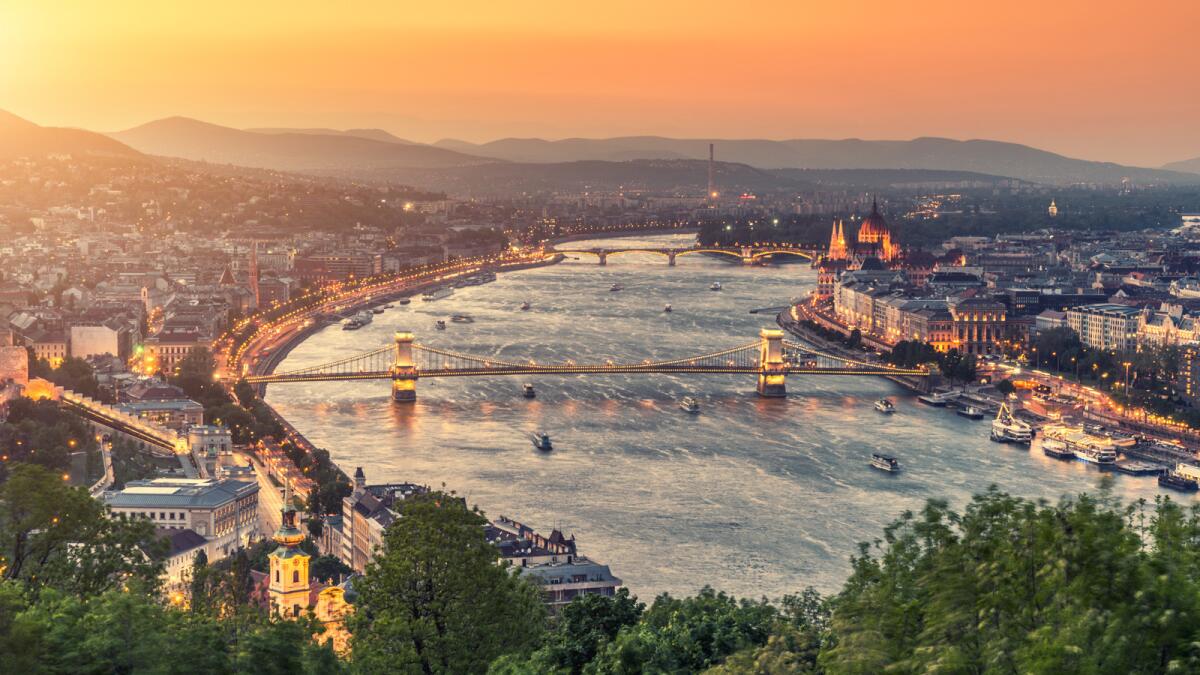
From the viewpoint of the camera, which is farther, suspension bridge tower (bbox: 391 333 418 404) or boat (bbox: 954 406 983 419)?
suspension bridge tower (bbox: 391 333 418 404)

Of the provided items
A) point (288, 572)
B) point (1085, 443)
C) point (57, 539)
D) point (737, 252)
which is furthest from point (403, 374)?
point (737, 252)

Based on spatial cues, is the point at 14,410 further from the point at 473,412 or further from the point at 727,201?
the point at 727,201

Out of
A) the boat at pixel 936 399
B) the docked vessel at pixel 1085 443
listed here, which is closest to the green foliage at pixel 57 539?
the docked vessel at pixel 1085 443

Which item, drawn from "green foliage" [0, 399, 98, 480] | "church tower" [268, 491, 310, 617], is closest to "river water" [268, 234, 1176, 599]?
"green foliage" [0, 399, 98, 480]

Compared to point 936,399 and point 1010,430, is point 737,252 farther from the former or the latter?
point 1010,430

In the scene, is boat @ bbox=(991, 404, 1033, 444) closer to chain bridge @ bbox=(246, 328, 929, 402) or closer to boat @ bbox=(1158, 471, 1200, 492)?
boat @ bbox=(1158, 471, 1200, 492)

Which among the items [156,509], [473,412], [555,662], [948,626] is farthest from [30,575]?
[473,412]

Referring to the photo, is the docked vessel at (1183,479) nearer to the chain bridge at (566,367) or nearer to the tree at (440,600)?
the chain bridge at (566,367)
